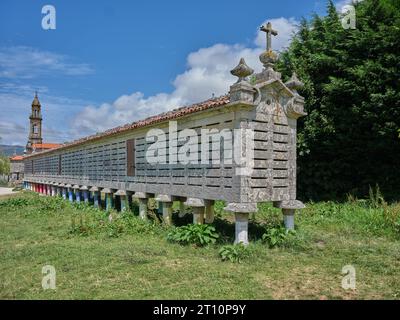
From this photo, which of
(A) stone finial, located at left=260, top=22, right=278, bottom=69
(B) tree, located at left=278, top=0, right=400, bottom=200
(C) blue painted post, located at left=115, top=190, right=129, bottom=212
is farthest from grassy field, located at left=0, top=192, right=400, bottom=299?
(A) stone finial, located at left=260, top=22, right=278, bottom=69

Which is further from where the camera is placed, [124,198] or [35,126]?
[35,126]

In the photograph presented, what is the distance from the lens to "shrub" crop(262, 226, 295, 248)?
26.0 feet

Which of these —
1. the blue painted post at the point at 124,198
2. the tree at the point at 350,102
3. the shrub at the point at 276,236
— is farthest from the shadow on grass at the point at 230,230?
the tree at the point at 350,102

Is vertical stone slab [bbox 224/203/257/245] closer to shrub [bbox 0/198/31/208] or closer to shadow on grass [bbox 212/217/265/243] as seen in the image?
shadow on grass [bbox 212/217/265/243]

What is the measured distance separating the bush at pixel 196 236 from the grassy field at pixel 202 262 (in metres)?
0.21

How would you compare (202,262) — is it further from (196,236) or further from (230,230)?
(230,230)

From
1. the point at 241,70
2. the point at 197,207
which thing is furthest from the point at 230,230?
the point at 241,70

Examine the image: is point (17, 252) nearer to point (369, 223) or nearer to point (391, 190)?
point (369, 223)

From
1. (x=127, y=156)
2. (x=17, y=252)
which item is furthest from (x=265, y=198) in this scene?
(x=127, y=156)

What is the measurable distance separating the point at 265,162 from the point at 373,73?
6764 millimetres

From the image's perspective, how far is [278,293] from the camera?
544 cm

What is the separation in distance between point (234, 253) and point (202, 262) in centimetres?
63

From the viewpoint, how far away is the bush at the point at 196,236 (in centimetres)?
823

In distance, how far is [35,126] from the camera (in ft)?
161
